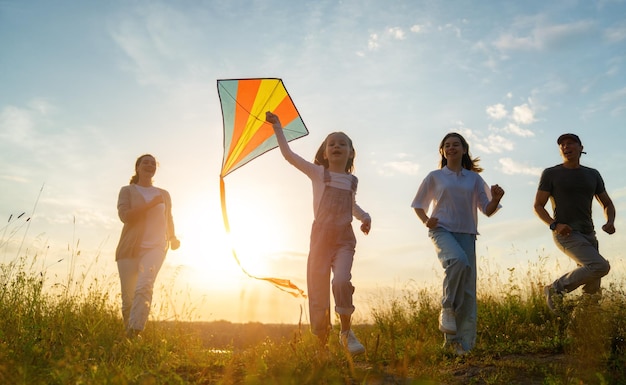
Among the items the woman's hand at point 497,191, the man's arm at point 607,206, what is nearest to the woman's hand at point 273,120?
the woman's hand at point 497,191

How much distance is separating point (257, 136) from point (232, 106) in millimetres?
432

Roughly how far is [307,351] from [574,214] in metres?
3.86

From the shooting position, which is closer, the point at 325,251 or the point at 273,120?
the point at 325,251

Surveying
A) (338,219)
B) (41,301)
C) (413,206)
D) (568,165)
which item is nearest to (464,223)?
(413,206)

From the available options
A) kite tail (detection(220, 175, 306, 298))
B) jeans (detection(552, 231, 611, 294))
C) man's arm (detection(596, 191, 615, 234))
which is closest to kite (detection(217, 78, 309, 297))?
kite tail (detection(220, 175, 306, 298))

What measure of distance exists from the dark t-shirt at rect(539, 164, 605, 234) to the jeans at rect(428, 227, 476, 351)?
150 centimetres

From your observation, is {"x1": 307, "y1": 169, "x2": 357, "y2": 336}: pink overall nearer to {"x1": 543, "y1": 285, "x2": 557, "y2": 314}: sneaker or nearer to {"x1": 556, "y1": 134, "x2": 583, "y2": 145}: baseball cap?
{"x1": 543, "y1": 285, "x2": 557, "y2": 314}: sneaker

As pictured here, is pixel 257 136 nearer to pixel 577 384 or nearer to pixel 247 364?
pixel 247 364

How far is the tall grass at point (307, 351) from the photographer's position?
389 centimetres

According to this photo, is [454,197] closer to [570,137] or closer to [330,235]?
[330,235]

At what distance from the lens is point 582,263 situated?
6547 millimetres

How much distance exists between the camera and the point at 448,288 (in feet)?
18.7

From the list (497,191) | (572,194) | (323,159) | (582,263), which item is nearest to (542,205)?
(572,194)

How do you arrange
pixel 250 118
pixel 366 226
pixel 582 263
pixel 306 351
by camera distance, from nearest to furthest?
pixel 306 351 < pixel 366 226 < pixel 250 118 < pixel 582 263
